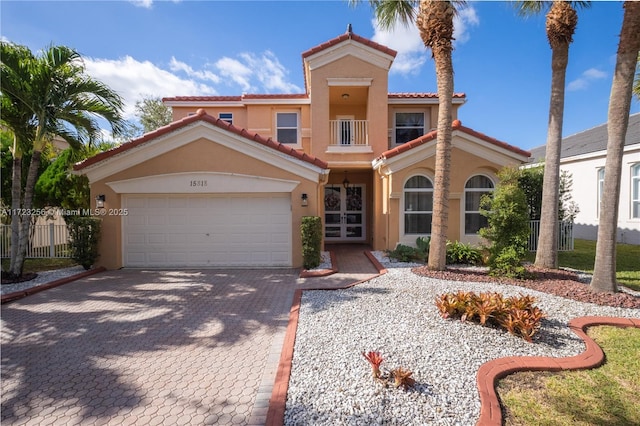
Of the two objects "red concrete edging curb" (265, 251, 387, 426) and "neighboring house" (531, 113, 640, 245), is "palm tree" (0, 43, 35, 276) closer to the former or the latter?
"red concrete edging curb" (265, 251, 387, 426)

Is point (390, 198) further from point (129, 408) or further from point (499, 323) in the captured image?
point (129, 408)

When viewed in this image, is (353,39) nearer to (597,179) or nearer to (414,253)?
(414,253)

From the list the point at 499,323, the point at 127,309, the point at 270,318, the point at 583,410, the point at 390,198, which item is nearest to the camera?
the point at 583,410

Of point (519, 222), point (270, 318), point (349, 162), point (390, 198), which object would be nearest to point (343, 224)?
point (349, 162)

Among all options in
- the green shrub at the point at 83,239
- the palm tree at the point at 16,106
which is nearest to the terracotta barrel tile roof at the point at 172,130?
the palm tree at the point at 16,106

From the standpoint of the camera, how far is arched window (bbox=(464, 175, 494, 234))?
12406 mm

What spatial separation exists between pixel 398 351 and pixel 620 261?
12058mm

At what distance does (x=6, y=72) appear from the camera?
320 inches

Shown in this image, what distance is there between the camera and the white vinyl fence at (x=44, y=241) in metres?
12.3

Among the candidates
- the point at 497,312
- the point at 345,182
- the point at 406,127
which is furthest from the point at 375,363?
the point at 406,127

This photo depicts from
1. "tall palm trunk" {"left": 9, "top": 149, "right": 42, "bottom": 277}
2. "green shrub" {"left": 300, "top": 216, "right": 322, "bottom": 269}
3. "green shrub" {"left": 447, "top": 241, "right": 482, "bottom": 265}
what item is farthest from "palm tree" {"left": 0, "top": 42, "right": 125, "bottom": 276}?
"green shrub" {"left": 447, "top": 241, "right": 482, "bottom": 265}

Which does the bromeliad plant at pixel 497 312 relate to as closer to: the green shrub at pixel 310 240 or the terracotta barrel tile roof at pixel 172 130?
the green shrub at pixel 310 240

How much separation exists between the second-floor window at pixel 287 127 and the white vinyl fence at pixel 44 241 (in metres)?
9.96

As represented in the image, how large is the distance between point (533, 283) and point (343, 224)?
31.6 feet
